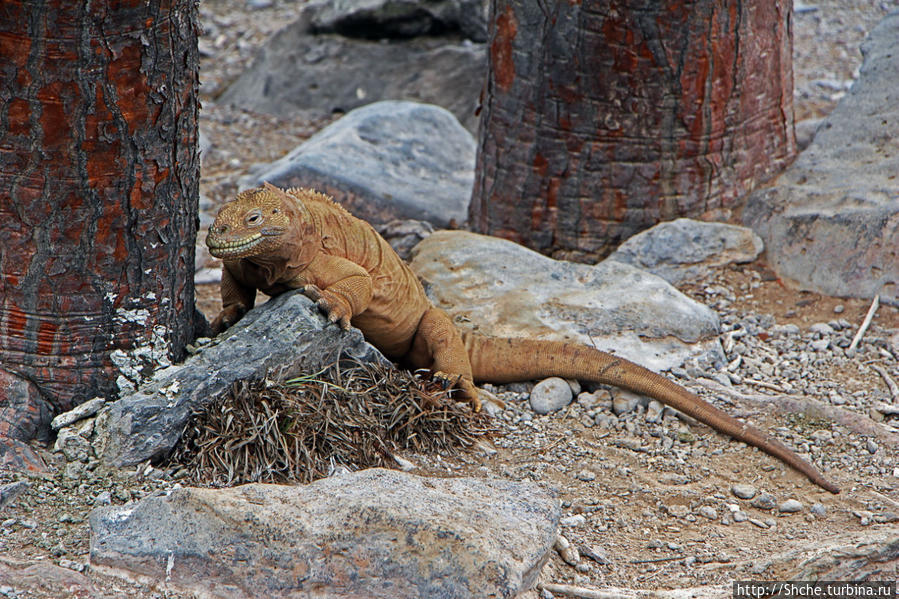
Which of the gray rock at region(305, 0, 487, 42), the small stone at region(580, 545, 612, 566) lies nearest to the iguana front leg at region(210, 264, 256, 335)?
the small stone at region(580, 545, 612, 566)

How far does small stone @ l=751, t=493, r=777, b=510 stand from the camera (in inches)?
165

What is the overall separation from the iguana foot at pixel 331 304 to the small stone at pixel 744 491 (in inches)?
75.8

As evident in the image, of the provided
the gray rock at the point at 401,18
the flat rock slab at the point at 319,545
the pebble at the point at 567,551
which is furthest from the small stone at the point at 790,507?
the gray rock at the point at 401,18

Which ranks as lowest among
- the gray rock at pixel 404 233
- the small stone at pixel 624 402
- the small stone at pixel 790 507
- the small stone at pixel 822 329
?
the gray rock at pixel 404 233

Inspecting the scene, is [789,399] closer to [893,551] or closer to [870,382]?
[870,382]

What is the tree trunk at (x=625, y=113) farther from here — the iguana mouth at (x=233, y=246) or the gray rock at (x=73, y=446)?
the gray rock at (x=73, y=446)

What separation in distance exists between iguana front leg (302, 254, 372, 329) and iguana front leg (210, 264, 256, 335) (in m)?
0.41

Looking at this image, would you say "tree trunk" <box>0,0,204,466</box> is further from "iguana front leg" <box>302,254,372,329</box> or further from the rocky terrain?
"iguana front leg" <box>302,254,372,329</box>

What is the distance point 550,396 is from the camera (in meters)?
5.12

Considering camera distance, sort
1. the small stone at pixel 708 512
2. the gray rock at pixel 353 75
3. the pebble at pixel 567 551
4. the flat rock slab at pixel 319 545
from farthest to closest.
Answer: the gray rock at pixel 353 75 < the small stone at pixel 708 512 < the pebble at pixel 567 551 < the flat rock slab at pixel 319 545

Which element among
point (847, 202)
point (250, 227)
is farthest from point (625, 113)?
point (250, 227)

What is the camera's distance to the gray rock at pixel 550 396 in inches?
201

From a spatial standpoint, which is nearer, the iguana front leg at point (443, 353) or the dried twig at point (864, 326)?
the iguana front leg at point (443, 353)

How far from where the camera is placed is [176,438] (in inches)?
157
